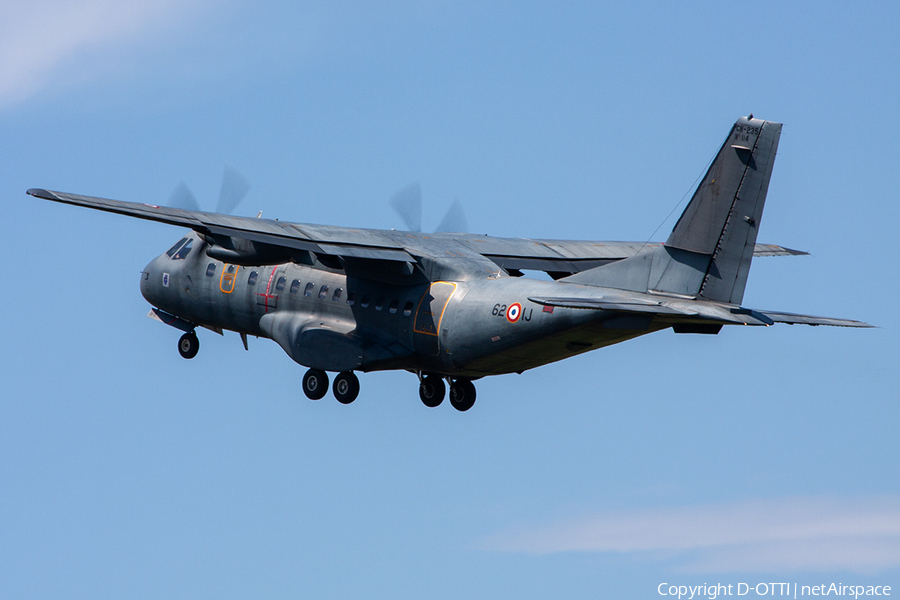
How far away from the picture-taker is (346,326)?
30438 millimetres

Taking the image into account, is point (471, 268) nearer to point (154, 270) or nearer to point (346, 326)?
point (346, 326)

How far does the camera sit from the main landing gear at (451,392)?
3116 centimetres

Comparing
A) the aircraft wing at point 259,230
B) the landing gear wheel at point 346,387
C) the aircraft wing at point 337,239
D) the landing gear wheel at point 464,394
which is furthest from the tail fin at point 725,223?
the landing gear wheel at point 346,387

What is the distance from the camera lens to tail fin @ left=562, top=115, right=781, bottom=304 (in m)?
24.9

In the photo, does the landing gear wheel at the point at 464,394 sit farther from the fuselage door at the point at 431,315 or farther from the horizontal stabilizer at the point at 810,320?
the horizontal stabilizer at the point at 810,320

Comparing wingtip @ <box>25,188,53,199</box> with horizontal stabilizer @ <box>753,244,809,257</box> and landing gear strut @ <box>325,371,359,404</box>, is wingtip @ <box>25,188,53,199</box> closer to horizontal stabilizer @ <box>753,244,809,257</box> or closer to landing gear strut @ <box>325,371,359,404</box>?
landing gear strut @ <box>325,371,359,404</box>

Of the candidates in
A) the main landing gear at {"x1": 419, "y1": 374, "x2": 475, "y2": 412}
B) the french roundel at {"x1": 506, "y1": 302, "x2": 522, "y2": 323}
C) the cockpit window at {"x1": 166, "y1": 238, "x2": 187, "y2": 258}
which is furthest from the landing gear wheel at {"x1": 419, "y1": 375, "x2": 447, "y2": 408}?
the cockpit window at {"x1": 166, "y1": 238, "x2": 187, "y2": 258}

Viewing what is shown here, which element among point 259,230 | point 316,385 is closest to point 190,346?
point 316,385

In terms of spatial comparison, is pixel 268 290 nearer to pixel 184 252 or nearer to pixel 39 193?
pixel 184 252

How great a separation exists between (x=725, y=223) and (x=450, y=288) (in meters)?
6.82

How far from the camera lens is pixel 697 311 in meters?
24.0

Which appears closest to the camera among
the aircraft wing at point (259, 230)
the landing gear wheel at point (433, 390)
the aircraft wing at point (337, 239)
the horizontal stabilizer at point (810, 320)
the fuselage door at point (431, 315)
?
the horizontal stabilizer at point (810, 320)

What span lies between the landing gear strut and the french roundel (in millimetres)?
5109

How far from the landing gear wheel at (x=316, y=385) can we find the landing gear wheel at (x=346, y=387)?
15.8 inches
